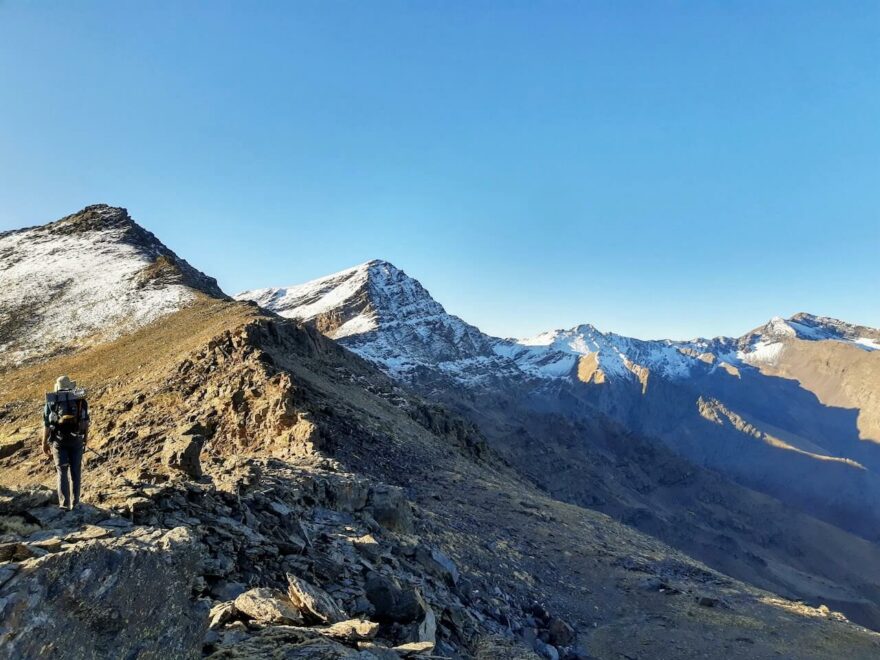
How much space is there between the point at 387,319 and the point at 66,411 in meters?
129

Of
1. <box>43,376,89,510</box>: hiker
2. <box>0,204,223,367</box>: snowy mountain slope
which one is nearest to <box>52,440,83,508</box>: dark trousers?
<box>43,376,89,510</box>: hiker

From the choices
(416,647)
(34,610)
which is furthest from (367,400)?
(34,610)

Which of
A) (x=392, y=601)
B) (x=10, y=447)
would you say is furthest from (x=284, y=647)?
(x=10, y=447)

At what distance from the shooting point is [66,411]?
8.54 metres

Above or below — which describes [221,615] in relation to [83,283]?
below

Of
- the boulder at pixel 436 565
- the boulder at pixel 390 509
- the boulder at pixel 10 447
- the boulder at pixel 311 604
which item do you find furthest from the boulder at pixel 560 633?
the boulder at pixel 10 447

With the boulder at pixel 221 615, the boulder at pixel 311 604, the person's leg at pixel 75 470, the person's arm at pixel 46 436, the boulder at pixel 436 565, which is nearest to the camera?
the boulder at pixel 221 615

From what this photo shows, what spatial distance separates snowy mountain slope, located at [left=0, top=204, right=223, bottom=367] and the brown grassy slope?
7.25m

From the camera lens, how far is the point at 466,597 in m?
13.5

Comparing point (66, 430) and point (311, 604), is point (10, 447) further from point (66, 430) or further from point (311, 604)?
point (311, 604)

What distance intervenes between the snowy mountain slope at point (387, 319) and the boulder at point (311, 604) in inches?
4269

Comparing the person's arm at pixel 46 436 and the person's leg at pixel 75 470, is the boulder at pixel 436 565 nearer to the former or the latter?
the person's leg at pixel 75 470

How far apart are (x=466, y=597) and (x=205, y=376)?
833 inches

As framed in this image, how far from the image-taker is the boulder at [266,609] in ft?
20.5
